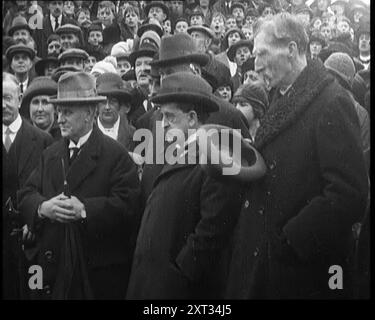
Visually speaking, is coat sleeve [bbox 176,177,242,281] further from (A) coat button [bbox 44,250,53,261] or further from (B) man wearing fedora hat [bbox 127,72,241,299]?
(A) coat button [bbox 44,250,53,261]

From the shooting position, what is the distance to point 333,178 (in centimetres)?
398

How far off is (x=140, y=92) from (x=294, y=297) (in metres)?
1.49

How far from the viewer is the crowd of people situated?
418 cm

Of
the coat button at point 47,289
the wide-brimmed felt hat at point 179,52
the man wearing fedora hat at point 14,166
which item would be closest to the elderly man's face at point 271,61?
the wide-brimmed felt hat at point 179,52

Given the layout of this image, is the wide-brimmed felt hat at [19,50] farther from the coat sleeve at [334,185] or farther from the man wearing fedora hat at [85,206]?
the coat sleeve at [334,185]

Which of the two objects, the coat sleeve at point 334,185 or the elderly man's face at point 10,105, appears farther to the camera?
the elderly man's face at point 10,105

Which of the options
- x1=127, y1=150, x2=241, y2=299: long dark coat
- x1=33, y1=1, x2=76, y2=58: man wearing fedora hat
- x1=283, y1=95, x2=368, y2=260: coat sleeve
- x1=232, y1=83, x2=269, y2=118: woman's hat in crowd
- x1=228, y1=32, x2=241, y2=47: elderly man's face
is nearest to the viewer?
x1=283, y1=95, x2=368, y2=260: coat sleeve

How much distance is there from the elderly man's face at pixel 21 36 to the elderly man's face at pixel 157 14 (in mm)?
772

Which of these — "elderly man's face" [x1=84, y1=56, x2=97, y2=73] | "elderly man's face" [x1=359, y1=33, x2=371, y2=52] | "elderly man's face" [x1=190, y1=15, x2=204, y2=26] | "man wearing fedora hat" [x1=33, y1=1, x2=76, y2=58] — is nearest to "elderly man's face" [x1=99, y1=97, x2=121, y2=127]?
"elderly man's face" [x1=84, y1=56, x2=97, y2=73]

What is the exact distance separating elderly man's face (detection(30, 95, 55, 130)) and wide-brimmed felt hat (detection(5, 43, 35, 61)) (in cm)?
31

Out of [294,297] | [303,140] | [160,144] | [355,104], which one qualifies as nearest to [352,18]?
[355,104]

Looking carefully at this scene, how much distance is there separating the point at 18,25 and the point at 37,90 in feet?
1.56

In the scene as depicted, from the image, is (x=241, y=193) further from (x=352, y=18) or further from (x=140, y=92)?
(x=352, y=18)

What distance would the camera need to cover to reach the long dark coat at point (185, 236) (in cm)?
429
